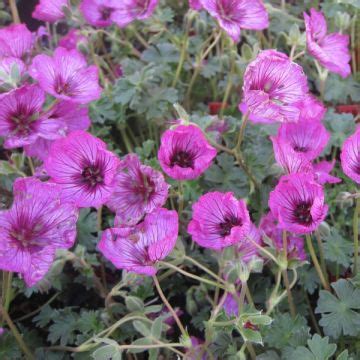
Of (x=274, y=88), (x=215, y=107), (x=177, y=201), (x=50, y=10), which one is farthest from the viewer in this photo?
(x=215, y=107)

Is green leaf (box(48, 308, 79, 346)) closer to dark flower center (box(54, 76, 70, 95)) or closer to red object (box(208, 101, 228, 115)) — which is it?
dark flower center (box(54, 76, 70, 95))

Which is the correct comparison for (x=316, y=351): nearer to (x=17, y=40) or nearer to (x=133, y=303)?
(x=133, y=303)

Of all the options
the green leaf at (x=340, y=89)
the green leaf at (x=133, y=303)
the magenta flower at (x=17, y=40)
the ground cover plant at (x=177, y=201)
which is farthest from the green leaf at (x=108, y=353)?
the green leaf at (x=340, y=89)

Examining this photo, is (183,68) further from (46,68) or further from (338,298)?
(338,298)

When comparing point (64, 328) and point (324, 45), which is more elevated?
point (324, 45)

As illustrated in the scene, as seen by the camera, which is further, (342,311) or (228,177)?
(228,177)

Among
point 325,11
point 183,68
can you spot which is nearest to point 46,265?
point 183,68

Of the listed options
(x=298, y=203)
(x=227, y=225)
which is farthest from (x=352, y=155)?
(x=227, y=225)

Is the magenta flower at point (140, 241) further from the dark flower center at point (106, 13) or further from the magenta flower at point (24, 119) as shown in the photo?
the dark flower center at point (106, 13)
